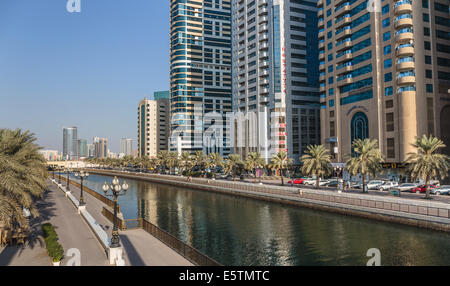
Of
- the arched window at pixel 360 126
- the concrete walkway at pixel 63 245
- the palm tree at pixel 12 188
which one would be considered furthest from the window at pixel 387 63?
the palm tree at pixel 12 188

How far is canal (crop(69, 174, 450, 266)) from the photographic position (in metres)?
25.4

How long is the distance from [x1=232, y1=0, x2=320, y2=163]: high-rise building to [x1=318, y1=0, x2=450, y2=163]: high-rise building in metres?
26.4

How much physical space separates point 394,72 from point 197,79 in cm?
11404

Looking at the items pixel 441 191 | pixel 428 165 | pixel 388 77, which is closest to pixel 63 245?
pixel 428 165

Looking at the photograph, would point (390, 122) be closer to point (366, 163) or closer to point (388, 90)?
point (388, 90)

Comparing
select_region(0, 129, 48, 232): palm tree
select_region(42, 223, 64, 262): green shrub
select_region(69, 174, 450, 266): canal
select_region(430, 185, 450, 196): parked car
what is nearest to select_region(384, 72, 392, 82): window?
A: select_region(430, 185, 450, 196): parked car

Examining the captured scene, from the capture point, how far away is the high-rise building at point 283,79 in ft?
350

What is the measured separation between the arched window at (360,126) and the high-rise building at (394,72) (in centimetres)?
23

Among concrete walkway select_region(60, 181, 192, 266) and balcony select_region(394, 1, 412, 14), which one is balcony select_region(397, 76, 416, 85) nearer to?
balcony select_region(394, 1, 412, 14)

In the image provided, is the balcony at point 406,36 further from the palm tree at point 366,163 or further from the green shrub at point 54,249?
the green shrub at point 54,249

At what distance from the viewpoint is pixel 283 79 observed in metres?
107
